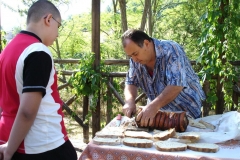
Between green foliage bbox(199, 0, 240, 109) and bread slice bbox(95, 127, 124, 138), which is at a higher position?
green foliage bbox(199, 0, 240, 109)

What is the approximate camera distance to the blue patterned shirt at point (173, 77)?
8.62 feet

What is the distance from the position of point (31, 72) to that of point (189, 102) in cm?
176

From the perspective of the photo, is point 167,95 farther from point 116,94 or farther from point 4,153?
point 116,94

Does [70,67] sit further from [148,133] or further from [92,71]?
[148,133]

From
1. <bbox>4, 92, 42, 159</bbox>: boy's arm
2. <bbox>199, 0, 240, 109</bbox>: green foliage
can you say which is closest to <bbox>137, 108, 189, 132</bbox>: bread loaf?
<bbox>4, 92, 42, 159</bbox>: boy's arm

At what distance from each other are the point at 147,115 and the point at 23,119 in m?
1.16

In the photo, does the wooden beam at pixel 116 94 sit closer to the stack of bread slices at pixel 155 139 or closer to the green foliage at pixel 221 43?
the green foliage at pixel 221 43

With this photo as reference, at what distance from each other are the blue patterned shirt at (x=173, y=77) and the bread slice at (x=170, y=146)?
2.10ft

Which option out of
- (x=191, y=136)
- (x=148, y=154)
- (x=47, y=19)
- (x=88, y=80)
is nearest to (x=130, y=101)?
(x=191, y=136)

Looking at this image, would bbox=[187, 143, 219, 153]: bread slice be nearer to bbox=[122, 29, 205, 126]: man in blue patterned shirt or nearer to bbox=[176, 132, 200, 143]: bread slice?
bbox=[176, 132, 200, 143]: bread slice

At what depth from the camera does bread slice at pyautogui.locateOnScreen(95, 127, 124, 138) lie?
225 centimetres

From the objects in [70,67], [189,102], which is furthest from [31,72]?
[70,67]

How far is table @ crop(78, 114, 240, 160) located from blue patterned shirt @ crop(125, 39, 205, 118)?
69cm

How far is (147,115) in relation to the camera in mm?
2389
